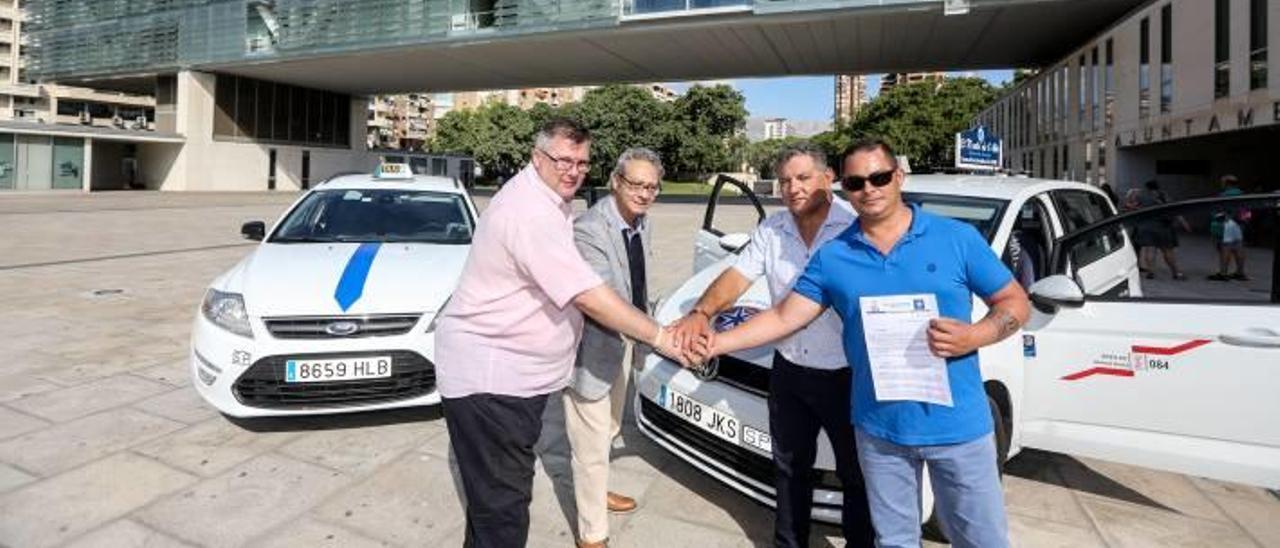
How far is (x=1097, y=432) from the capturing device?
10.3 feet

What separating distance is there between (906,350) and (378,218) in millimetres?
4365

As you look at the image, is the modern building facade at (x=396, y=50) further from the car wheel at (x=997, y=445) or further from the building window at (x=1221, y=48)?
the car wheel at (x=997, y=445)

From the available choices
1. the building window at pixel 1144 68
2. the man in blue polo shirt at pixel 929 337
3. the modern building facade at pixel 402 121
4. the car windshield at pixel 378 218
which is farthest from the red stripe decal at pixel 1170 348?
the modern building facade at pixel 402 121

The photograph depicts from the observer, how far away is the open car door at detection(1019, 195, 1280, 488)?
2.82m

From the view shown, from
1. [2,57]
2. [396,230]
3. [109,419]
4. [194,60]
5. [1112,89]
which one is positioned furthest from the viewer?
[2,57]

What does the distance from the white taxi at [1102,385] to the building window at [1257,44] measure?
16.9 meters

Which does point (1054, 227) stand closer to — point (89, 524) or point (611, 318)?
point (611, 318)

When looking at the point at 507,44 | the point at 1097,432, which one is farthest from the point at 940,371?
the point at 507,44

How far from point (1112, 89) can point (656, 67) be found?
58.9 feet

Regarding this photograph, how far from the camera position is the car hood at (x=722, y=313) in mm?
3043

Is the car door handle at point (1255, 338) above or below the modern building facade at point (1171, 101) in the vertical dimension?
below

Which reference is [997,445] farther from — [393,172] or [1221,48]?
[1221,48]

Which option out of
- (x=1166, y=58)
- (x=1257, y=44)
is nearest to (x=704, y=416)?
(x=1257, y=44)

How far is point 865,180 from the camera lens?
2016mm
